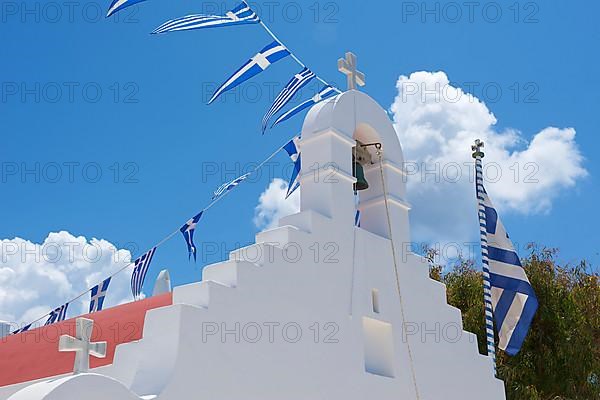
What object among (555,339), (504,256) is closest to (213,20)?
(504,256)

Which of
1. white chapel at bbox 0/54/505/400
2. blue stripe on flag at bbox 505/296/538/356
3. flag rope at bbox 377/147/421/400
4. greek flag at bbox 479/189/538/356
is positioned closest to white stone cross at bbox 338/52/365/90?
white chapel at bbox 0/54/505/400

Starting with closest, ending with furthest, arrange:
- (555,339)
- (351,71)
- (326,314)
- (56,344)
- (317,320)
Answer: (317,320), (326,314), (56,344), (351,71), (555,339)

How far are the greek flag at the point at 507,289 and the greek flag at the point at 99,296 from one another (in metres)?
5.81

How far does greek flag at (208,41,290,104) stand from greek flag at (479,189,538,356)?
4.48m

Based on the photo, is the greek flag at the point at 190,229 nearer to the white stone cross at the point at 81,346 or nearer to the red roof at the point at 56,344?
the red roof at the point at 56,344

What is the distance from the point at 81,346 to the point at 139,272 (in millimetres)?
4648

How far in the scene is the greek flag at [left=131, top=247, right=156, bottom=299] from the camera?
1054cm

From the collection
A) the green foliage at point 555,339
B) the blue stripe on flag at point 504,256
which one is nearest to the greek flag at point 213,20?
the blue stripe on flag at point 504,256

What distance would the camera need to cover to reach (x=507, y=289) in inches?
462

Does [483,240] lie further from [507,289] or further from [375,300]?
[375,300]

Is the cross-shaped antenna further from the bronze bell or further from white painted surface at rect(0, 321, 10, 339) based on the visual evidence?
white painted surface at rect(0, 321, 10, 339)

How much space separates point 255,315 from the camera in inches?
283

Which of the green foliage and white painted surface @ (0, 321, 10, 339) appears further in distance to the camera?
the green foliage

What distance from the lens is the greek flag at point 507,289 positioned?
11594mm
